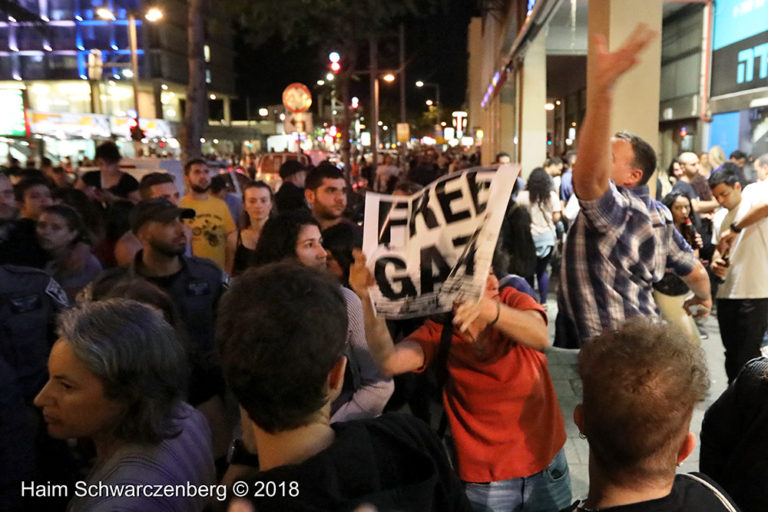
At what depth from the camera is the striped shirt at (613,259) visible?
3107 mm

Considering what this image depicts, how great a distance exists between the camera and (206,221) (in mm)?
6941

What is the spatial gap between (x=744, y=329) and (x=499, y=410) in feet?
11.6

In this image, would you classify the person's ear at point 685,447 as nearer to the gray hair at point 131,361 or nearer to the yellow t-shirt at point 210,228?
the gray hair at point 131,361

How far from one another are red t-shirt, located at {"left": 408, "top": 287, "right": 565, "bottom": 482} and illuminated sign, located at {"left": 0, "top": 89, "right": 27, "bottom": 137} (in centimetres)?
2432

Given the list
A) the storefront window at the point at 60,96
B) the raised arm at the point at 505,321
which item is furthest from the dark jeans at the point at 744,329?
the storefront window at the point at 60,96

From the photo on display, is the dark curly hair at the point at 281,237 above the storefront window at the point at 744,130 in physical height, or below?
below

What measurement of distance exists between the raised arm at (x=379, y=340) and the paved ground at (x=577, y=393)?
6.58ft

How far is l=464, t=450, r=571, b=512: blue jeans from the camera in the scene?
2568 millimetres

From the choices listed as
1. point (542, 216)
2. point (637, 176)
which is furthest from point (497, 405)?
point (542, 216)

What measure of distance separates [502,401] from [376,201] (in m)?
0.89

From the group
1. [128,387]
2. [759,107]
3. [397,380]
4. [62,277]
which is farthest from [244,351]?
[759,107]

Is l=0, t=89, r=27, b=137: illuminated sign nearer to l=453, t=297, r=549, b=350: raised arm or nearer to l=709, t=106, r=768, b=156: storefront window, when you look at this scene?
l=709, t=106, r=768, b=156: storefront window

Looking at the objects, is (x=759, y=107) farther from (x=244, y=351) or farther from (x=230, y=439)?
(x=244, y=351)

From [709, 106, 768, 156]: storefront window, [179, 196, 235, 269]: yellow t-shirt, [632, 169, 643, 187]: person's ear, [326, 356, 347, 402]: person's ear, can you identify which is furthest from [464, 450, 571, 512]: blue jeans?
[709, 106, 768, 156]: storefront window
